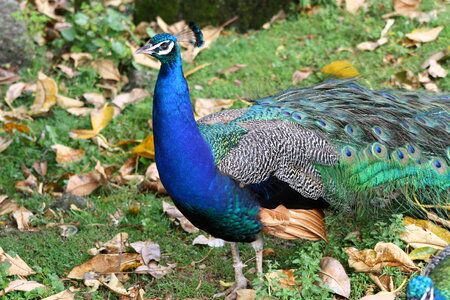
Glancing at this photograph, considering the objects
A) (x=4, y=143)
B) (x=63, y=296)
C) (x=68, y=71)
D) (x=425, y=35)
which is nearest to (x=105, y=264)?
(x=63, y=296)

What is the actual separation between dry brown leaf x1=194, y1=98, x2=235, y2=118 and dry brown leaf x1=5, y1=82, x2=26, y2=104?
55.0 inches

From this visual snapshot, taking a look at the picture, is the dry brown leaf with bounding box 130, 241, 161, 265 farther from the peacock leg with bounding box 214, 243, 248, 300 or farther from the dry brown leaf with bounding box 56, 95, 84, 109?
the dry brown leaf with bounding box 56, 95, 84, 109

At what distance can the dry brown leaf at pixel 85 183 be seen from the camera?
3.94 meters

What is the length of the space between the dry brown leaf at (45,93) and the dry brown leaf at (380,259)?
266cm

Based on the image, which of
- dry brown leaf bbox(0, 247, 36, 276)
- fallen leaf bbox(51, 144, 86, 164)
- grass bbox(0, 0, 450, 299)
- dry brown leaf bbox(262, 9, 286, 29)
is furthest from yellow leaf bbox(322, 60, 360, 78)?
dry brown leaf bbox(0, 247, 36, 276)

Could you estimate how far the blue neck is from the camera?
2.71 m

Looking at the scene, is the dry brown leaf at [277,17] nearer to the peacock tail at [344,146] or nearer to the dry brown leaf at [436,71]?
the dry brown leaf at [436,71]

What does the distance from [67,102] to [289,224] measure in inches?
97.1

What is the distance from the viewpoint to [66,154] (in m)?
4.25

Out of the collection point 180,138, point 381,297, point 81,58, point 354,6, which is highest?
point 180,138

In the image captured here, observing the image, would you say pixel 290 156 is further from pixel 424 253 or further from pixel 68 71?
pixel 68 71

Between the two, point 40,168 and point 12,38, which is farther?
point 12,38

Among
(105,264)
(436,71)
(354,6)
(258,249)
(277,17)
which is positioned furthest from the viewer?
(277,17)

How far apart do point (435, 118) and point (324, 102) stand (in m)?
0.55
